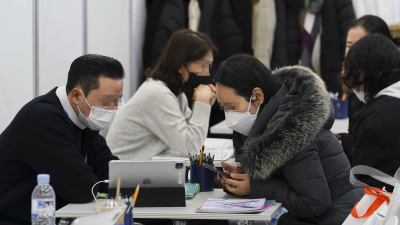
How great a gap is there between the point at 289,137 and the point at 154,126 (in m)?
1.28

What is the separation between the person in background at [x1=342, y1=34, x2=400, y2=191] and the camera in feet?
7.48

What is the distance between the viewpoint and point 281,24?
5.02 m

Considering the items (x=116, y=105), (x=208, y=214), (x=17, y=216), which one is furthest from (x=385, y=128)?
(x=17, y=216)

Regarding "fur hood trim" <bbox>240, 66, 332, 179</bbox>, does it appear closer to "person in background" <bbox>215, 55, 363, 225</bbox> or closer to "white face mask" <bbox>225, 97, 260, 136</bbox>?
"person in background" <bbox>215, 55, 363, 225</bbox>

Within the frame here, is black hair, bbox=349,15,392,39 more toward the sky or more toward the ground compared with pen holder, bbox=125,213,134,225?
more toward the sky

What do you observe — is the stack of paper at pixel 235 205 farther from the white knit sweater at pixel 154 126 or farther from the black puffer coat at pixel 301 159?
the white knit sweater at pixel 154 126

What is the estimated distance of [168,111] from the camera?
9.41ft

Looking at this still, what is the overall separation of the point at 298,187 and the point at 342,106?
2.96m

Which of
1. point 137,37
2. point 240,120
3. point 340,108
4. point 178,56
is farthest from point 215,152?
point 137,37

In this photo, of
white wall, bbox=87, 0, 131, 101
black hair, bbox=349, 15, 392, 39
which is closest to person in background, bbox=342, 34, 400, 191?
black hair, bbox=349, 15, 392, 39

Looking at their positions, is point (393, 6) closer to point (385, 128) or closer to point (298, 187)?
point (385, 128)

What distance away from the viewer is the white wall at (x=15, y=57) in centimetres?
259

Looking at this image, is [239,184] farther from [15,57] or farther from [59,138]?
[15,57]

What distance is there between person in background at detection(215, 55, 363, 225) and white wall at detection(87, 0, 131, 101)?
2007mm
